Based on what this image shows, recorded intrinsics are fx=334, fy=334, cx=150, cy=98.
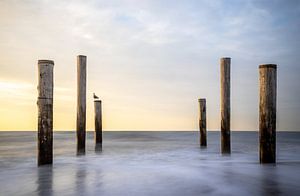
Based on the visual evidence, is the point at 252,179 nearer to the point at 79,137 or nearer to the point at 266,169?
the point at 266,169

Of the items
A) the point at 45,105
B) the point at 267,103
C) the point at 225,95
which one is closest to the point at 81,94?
the point at 45,105

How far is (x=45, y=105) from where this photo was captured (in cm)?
793

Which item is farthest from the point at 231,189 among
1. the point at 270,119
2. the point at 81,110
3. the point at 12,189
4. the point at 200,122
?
the point at 200,122

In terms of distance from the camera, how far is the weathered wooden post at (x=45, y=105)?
7.83 metres

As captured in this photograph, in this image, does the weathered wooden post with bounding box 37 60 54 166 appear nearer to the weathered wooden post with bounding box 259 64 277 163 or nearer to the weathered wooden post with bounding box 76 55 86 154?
the weathered wooden post with bounding box 76 55 86 154

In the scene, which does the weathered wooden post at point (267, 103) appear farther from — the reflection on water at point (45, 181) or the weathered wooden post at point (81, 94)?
the weathered wooden post at point (81, 94)

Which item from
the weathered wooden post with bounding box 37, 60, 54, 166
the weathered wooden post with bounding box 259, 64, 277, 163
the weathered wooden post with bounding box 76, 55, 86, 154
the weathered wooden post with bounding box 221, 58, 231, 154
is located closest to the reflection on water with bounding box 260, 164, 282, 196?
the weathered wooden post with bounding box 259, 64, 277, 163

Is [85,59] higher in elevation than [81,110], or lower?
higher

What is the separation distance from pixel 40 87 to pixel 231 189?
194 inches

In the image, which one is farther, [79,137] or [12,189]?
[79,137]

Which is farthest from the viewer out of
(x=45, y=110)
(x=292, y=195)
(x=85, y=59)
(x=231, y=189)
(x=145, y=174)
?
(x=85, y=59)

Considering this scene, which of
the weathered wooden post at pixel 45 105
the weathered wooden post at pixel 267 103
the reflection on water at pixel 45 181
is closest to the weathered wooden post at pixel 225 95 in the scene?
the weathered wooden post at pixel 267 103

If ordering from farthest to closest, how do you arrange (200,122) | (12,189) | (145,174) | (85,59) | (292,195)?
(200,122)
(85,59)
(145,174)
(12,189)
(292,195)

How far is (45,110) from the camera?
7.95 m
